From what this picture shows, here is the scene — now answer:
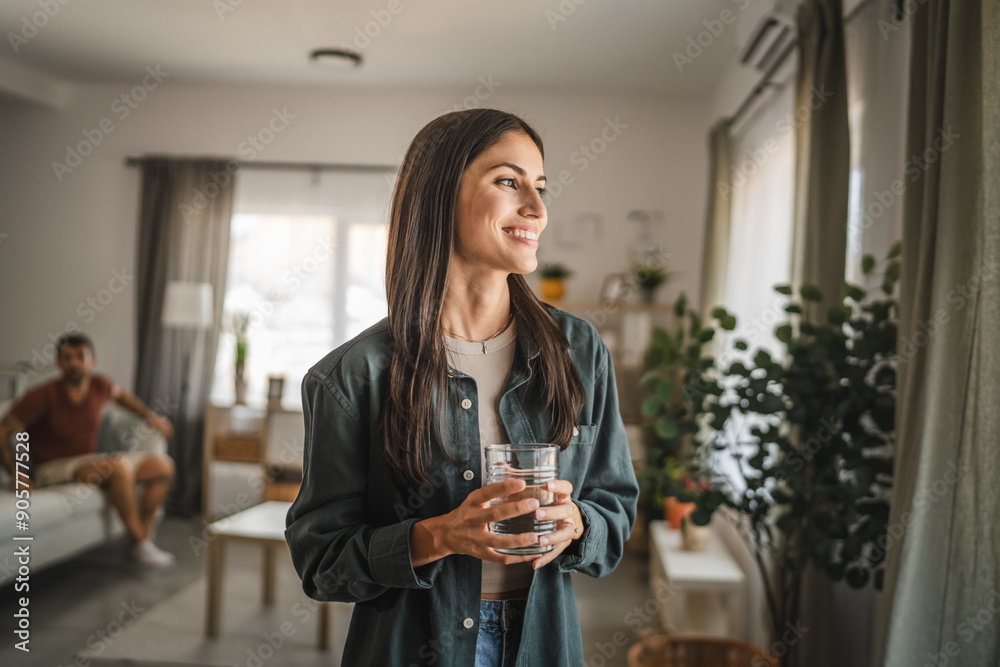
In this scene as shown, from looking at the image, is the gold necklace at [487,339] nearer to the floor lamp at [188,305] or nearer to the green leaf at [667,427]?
the green leaf at [667,427]

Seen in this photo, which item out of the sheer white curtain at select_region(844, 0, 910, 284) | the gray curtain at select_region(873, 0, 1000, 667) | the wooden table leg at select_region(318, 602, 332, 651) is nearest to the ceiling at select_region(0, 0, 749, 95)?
the sheer white curtain at select_region(844, 0, 910, 284)

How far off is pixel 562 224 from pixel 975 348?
3.66 meters

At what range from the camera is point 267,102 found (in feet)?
16.4

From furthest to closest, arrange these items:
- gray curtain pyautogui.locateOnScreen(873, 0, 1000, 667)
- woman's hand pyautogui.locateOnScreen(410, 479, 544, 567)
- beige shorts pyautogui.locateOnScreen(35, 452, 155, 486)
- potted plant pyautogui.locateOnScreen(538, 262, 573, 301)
A: potted plant pyautogui.locateOnScreen(538, 262, 573, 301) → beige shorts pyautogui.locateOnScreen(35, 452, 155, 486) → gray curtain pyautogui.locateOnScreen(873, 0, 1000, 667) → woman's hand pyautogui.locateOnScreen(410, 479, 544, 567)

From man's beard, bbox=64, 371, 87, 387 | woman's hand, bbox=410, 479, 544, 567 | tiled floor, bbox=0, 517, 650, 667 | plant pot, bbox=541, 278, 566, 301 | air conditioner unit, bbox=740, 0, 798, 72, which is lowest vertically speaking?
tiled floor, bbox=0, 517, 650, 667

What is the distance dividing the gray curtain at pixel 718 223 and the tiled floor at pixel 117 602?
1.59 meters

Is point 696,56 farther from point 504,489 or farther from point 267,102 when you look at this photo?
point 504,489

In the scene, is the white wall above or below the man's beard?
above

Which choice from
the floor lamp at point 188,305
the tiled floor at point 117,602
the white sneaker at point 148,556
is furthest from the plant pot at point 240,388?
the white sneaker at point 148,556

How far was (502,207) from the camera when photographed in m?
0.89

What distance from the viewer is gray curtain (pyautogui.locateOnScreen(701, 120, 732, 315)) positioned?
3.97m

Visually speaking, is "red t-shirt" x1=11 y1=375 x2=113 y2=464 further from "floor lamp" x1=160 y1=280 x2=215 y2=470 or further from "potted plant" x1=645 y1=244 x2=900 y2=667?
"potted plant" x1=645 y1=244 x2=900 y2=667

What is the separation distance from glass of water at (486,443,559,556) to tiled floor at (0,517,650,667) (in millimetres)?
2148

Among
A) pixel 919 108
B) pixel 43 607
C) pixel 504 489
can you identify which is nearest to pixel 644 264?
pixel 919 108
